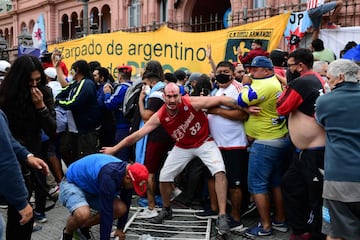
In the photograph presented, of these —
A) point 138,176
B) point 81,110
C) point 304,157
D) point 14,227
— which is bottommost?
point 14,227

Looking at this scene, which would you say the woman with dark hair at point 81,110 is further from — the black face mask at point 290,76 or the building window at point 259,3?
the building window at point 259,3

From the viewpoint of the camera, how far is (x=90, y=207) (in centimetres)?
414

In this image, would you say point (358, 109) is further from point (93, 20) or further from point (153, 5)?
point (93, 20)

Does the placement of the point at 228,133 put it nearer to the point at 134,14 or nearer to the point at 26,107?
the point at 26,107

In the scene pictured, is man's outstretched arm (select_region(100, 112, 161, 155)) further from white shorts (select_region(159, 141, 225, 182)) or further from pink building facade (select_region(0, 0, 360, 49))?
pink building facade (select_region(0, 0, 360, 49))

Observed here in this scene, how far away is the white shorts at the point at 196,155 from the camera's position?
4723 mm

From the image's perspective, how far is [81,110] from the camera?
5.78 m

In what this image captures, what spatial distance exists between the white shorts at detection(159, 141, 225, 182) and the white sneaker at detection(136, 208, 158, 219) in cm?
50

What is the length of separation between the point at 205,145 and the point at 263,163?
0.69 metres

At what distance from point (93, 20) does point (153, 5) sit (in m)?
9.46

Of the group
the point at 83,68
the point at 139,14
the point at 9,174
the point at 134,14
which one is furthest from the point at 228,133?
the point at 134,14

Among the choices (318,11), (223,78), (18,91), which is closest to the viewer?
(18,91)

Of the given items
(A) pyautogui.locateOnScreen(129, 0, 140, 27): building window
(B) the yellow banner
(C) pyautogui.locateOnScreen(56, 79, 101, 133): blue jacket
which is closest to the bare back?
(C) pyautogui.locateOnScreen(56, 79, 101, 133): blue jacket

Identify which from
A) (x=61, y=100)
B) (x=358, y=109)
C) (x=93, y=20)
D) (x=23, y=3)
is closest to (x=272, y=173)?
(x=358, y=109)
